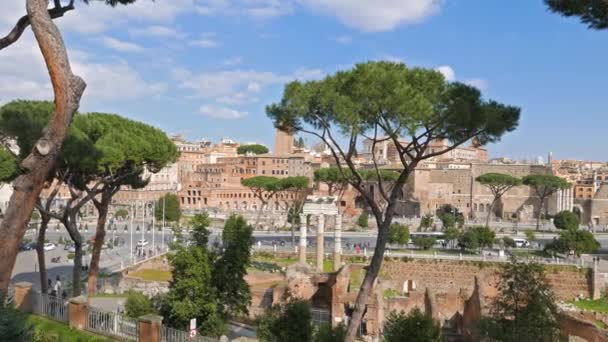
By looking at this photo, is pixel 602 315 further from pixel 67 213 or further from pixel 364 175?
pixel 364 175

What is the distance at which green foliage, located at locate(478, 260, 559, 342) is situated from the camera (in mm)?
8328

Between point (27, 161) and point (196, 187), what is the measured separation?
208 ft

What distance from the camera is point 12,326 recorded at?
521cm

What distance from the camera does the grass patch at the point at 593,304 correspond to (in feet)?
67.9

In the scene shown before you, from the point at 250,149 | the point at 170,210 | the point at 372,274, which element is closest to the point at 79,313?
the point at 372,274

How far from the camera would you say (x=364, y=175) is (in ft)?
158

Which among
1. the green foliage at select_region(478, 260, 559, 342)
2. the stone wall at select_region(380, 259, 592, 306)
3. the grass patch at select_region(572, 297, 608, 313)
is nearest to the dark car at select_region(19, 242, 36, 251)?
the stone wall at select_region(380, 259, 592, 306)

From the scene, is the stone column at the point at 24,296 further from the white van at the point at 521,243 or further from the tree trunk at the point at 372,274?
the white van at the point at 521,243

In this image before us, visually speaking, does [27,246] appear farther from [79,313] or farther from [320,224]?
[79,313]

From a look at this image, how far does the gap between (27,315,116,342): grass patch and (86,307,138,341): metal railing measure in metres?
0.19

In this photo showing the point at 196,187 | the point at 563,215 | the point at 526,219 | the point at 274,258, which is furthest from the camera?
the point at 196,187

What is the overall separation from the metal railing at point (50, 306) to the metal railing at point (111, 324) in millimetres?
693

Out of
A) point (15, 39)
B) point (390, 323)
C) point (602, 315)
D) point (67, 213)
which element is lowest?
point (602, 315)

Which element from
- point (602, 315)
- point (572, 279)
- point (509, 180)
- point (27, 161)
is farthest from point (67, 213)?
point (509, 180)
